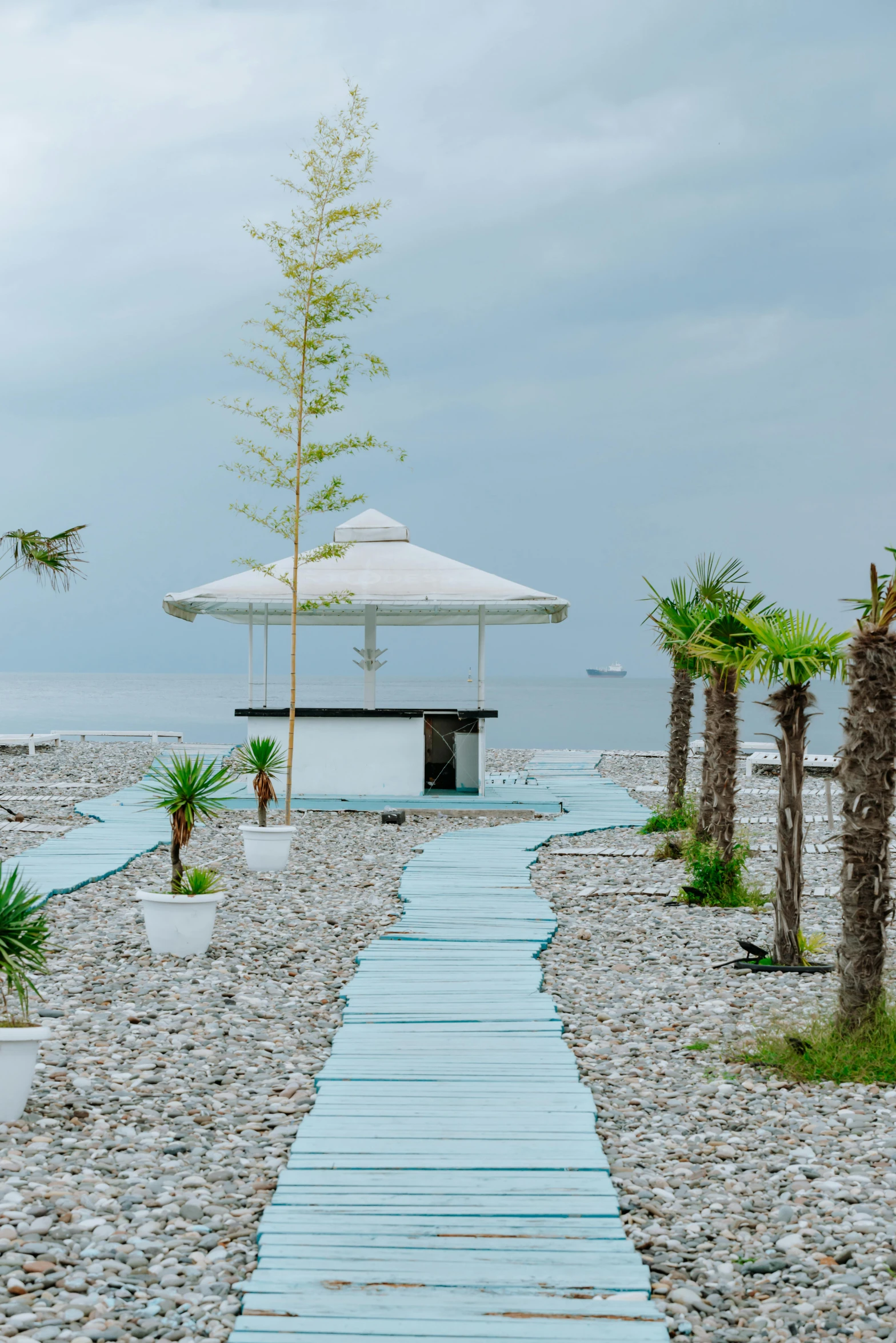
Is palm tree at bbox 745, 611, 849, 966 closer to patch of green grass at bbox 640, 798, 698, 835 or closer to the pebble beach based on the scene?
the pebble beach

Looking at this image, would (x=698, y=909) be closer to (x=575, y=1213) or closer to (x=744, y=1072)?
(x=744, y=1072)

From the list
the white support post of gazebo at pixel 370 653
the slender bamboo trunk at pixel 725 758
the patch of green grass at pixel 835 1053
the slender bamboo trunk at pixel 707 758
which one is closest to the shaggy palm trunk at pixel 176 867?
the patch of green grass at pixel 835 1053

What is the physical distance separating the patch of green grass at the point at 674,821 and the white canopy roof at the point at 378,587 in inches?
107

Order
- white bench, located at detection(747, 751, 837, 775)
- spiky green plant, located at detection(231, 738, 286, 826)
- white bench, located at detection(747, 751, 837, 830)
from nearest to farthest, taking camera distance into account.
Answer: spiky green plant, located at detection(231, 738, 286, 826) < white bench, located at detection(747, 751, 837, 830) < white bench, located at detection(747, 751, 837, 775)

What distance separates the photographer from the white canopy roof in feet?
39.8

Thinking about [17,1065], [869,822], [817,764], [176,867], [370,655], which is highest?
[370,655]

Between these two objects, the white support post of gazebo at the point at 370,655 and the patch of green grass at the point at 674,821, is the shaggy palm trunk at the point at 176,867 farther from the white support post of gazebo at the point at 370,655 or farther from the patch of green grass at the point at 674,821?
the white support post of gazebo at the point at 370,655

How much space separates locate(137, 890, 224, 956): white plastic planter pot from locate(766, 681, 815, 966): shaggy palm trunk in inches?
119

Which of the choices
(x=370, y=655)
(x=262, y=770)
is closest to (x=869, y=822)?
(x=262, y=770)

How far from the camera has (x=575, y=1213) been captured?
291 cm

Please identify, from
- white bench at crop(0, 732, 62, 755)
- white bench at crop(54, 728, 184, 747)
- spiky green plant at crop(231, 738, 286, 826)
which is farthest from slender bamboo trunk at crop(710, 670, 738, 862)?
white bench at crop(54, 728, 184, 747)

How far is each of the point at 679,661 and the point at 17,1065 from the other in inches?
341

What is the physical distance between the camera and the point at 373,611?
1321cm

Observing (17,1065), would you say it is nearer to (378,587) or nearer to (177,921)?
(177,921)
